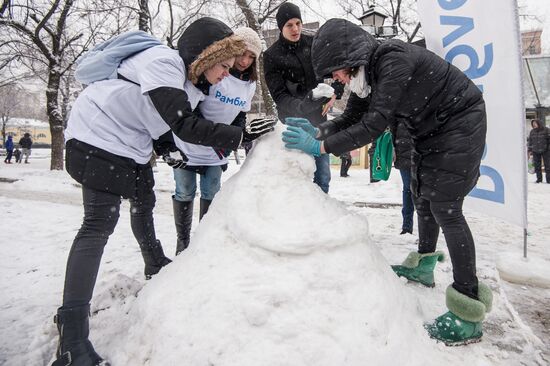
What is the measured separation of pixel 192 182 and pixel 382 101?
1711 millimetres

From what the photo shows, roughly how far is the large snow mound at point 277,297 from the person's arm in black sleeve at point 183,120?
0.29 m

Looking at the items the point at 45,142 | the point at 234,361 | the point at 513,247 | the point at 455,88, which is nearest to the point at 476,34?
the point at 455,88

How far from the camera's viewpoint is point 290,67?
10.5 ft

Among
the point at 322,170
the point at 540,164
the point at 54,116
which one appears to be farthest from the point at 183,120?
the point at 54,116

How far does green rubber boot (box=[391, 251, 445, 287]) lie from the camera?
2455 millimetres

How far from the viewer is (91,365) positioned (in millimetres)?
1507

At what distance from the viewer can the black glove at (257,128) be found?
83.0 inches

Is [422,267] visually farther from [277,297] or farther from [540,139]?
[540,139]

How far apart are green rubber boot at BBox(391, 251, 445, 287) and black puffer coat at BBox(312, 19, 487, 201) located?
701mm

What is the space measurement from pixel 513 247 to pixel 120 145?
3.90 m

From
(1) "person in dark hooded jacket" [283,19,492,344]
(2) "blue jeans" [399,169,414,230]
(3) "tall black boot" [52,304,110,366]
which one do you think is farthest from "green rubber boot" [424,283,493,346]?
(2) "blue jeans" [399,169,414,230]

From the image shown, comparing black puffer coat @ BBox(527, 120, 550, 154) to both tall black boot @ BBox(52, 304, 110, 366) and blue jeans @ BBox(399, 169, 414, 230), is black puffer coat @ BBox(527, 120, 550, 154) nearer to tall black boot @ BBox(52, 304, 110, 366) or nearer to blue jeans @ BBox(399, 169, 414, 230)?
blue jeans @ BBox(399, 169, 414, 230)

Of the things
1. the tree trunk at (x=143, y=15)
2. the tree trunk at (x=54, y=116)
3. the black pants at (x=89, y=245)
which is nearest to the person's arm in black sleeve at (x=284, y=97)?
the black pants at (x=89, y=245)

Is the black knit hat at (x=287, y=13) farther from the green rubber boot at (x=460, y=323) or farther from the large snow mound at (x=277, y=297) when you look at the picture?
the green rubber boot at (x=460, y=323)
